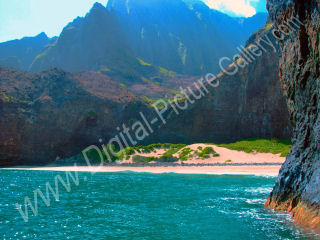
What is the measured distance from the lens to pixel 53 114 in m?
53.1

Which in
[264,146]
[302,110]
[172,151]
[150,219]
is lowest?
[150,219]

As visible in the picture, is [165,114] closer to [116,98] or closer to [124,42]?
[116,98]

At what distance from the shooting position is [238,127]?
51.8 metres

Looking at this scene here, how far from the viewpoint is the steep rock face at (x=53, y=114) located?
161 feet

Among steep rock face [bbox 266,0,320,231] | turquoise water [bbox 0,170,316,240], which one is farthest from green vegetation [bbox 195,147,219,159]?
steep rock face [bbox 266,0,320,231]

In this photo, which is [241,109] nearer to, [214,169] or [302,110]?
[214,169]

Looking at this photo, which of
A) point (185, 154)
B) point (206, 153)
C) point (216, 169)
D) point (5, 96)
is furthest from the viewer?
point (5, 96)

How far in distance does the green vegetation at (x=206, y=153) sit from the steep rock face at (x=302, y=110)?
2713 centimetres

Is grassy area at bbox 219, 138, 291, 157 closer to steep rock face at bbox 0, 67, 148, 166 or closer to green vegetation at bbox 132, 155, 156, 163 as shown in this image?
green vegetation at bbox 132, 155, 156, 163

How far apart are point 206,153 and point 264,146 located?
349 inches

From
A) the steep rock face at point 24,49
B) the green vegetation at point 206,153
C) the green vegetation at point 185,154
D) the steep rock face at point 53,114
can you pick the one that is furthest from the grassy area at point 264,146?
the steep rock face at point 24,49

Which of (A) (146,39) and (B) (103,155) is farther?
(A) (146,39)

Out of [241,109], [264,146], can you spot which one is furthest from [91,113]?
[264,146]

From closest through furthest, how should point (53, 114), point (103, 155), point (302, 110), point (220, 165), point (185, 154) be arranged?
point (302, 110)
point (220, 165)
point (185, 154)
point (103, 155)
point (53, 114)
